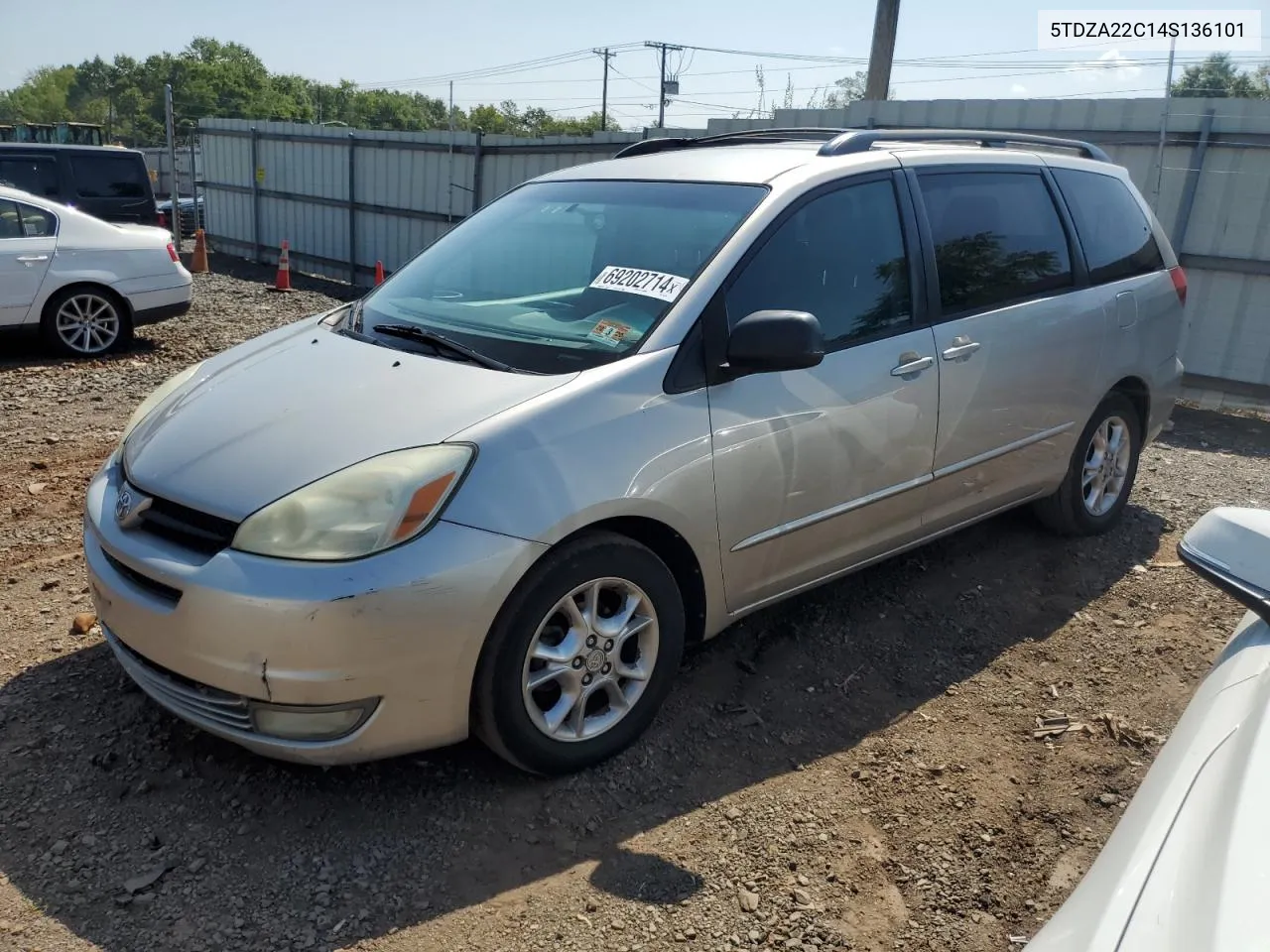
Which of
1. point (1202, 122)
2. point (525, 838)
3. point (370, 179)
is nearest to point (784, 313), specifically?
point (525, 838)

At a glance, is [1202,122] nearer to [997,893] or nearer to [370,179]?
[997,893]

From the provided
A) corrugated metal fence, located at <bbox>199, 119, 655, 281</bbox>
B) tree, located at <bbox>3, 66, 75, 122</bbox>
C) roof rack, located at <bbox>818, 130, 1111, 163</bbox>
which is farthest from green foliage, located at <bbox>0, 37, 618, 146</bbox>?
roof rack, located at <bbox>818, 130, 1111, 163</bbox>

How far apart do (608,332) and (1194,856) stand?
2210 millimetres

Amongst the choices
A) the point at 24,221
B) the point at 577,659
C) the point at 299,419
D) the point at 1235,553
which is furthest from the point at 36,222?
the point at 1235,553

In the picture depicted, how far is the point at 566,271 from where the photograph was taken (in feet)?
12.0

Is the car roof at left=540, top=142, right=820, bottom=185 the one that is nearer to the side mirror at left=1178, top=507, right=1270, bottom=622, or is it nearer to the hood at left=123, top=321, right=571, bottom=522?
the hood at left=123, top=321, right=571, bottom=522

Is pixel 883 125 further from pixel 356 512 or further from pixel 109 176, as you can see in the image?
pixel 109 176

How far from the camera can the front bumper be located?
2549 mm

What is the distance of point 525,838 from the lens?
9.27ft

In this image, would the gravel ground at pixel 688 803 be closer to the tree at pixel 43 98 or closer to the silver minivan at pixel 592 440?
the silver minivan at pixel 592 440

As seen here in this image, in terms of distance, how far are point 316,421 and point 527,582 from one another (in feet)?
2.60

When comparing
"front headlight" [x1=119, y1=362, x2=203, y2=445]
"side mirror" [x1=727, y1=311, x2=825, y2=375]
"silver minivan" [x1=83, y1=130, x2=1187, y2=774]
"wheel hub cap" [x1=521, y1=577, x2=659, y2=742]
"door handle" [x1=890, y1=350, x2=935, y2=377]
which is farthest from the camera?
"door handle" [x1=890, y1=350, x2=935, y2=377]

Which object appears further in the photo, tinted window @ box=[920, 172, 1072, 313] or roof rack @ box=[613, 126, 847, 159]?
roof rack @ box=[613, 126, 847, 159]

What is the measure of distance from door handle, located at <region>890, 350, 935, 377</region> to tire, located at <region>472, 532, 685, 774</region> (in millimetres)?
1202
